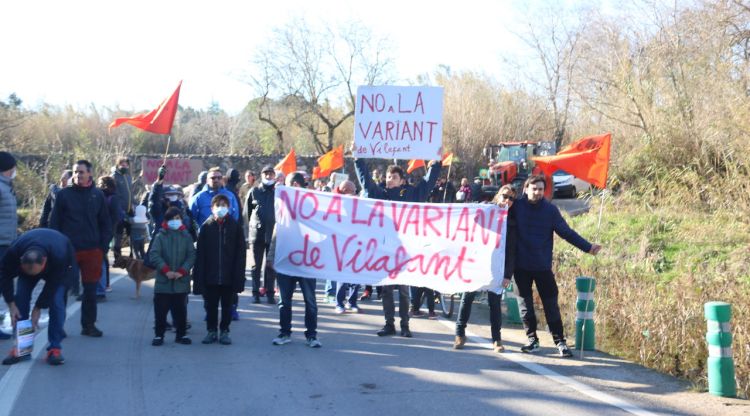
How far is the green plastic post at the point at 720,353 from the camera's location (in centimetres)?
680

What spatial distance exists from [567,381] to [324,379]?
2.22 meters

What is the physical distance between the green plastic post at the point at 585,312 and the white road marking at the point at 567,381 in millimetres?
686

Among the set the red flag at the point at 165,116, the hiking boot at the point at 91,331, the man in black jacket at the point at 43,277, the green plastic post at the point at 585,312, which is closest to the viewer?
the man in black jacket at the point at 43,277

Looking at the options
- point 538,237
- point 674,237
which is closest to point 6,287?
point 538,237

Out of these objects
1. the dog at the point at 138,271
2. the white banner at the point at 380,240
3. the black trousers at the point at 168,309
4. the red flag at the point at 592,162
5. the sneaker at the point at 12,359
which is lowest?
the sneaker at the point at 12,359

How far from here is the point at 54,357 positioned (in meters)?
7.50

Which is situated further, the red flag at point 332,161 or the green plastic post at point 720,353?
the red flag at point 332,161

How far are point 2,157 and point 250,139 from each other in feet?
131

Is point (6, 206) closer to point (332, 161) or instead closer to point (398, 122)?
point (398, 122)

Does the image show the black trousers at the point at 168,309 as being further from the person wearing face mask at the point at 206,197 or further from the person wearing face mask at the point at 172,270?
the person wearing face mask at the point at 206,197

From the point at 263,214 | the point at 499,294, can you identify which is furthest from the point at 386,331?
the point at 263,214

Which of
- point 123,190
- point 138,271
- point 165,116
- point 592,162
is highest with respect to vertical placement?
point 165,116

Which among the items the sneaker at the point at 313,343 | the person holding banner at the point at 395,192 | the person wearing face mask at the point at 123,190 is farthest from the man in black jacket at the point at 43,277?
the person wearing face mask at the point at 123,190

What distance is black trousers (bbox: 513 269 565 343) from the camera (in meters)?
8.27
